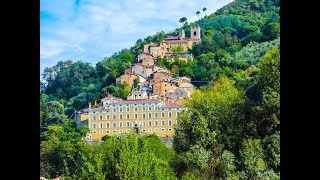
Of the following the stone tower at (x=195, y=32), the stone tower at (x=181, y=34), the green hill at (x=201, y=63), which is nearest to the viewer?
the green hill at (x=201, y=63)

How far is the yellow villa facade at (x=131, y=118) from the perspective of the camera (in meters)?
17.6

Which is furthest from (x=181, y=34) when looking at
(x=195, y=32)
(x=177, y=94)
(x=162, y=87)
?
(x=177, y=94)

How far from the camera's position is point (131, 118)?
18.3 m

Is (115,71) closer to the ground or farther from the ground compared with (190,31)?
closer to the ground

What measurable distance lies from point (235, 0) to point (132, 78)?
13446 mm

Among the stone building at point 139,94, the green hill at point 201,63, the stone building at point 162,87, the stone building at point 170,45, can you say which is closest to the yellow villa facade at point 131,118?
the stone building at point 139,94

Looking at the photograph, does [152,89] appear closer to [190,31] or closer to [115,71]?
[115,71]

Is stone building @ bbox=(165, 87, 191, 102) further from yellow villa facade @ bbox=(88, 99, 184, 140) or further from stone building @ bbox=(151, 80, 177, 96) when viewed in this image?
yellow villa facade @ bbox=(88, 99, 184, 140)

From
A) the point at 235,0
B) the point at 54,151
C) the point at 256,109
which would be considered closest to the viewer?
the point at 256,109

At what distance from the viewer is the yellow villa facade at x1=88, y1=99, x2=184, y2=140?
17.6 m

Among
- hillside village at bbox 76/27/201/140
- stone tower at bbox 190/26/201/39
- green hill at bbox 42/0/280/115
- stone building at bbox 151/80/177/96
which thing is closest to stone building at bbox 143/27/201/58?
stone tower at bbox 190/26/201/39

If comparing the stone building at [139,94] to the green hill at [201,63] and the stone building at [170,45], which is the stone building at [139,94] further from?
the stone building at [170,45]
